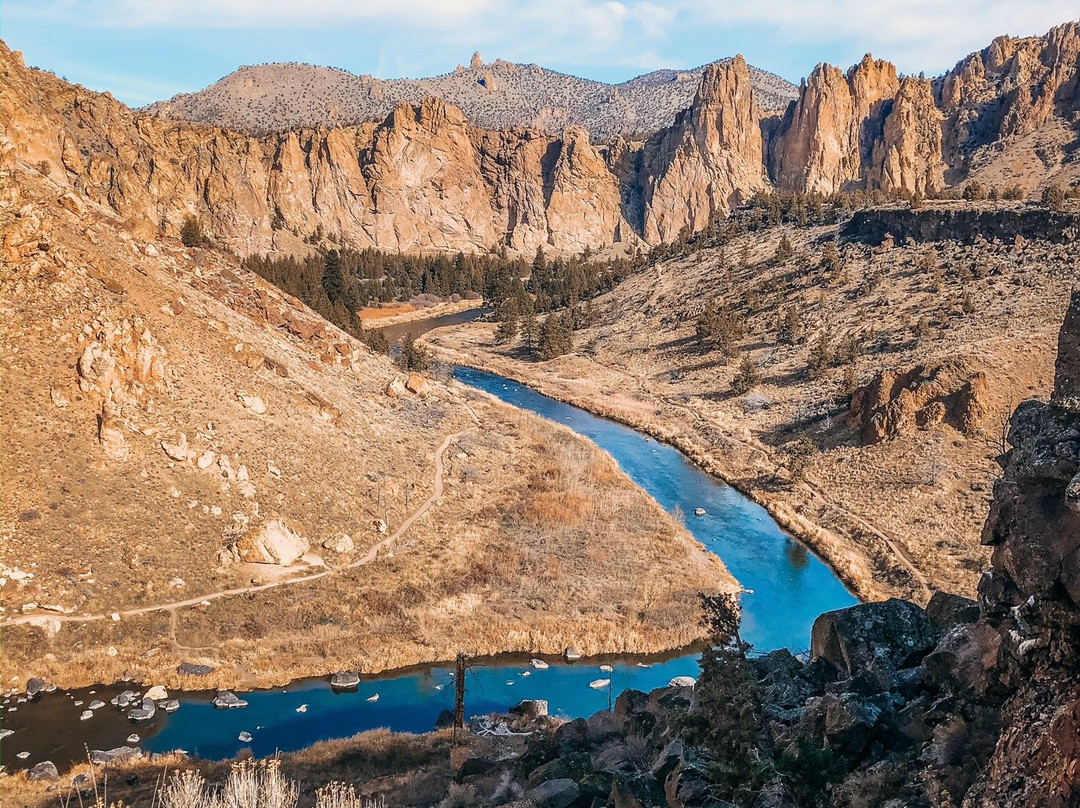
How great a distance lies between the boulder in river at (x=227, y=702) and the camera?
24.0m

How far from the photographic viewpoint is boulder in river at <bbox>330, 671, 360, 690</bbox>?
25.8m

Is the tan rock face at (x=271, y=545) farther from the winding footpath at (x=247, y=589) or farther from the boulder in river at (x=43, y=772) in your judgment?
the boulder in river at (x=43, y=772)

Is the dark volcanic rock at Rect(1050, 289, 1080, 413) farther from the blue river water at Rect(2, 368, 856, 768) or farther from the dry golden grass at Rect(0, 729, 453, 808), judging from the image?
the blue river water at Rect(2, 368, 856, 768)

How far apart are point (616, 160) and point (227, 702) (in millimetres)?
168042

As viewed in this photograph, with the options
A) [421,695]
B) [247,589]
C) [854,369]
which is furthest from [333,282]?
[421,695]

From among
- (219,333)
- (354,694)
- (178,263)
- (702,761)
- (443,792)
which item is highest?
(178,263)

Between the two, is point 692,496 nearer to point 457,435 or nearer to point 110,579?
point 457,435

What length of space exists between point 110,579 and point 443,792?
54.0ft

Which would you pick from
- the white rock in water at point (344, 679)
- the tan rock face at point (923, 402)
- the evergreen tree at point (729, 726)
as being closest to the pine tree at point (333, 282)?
the tan rock face at point (923, 402)

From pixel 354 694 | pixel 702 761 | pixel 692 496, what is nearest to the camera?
pixel 702 761

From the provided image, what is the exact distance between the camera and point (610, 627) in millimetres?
29516

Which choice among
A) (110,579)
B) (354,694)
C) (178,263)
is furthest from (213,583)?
(178,263)

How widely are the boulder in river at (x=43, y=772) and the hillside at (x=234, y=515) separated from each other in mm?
4270

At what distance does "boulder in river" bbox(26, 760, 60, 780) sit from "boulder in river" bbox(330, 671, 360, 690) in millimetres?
8076
